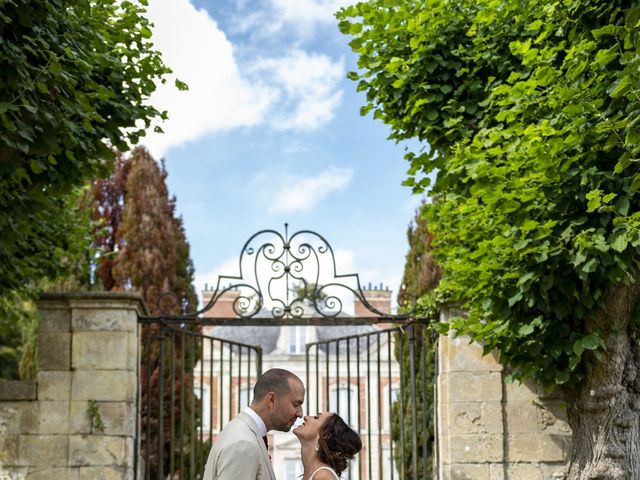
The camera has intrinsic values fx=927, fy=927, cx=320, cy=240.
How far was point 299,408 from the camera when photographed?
4.40m

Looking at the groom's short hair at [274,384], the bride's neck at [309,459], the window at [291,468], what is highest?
the groom's short hair at [274,384]

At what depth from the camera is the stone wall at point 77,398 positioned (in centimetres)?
848

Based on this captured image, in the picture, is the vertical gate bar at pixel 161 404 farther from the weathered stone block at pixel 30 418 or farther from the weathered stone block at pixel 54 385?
the weathered stone block at pixel 30 418

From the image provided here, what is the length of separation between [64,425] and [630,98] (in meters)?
5.67

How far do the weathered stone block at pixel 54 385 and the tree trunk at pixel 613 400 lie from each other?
467 centimetres

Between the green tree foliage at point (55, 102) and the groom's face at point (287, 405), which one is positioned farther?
the green tree foliage at point (55, 102)

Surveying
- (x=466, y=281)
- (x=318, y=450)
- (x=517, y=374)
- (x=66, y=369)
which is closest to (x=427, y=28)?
(x=466, y=281)

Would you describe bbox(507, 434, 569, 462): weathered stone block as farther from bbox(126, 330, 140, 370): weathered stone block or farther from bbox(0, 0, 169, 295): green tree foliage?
bbox(0, 0, 169, 295): green tree foliage

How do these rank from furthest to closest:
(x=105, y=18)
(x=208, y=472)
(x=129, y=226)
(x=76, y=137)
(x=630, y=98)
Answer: (x=129, y=226) → (x=105, y=18) → (x=76, y=137) → (x=630, y=98) → (x=208, y=472)

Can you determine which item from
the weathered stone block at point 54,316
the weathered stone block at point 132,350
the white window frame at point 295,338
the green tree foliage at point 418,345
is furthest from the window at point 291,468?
the weathered stone block at point 54,316

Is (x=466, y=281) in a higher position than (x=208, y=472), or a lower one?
higher

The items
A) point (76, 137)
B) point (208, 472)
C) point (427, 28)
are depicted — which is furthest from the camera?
point (427, 28)

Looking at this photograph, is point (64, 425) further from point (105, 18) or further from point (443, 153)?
point (443, 153)

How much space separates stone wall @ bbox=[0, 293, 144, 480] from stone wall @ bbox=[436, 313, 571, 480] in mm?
3009
